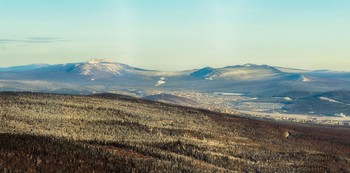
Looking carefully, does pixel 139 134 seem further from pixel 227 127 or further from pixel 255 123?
pixel 255 123

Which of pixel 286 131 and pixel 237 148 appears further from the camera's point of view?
pixel 286 131

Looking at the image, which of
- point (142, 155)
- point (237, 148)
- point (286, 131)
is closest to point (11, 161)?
point (142, 155)

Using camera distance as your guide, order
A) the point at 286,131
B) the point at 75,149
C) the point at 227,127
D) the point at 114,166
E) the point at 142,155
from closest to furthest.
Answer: the point at 114,166 → the point at 75,149 → the point at 142,155 → the point at 227,127 → the point at 286,131

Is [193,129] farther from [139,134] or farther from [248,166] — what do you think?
[248,166]

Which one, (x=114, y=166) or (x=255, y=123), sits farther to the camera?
(x=255, y=123)

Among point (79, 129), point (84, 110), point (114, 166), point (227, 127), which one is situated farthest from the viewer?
point (227, 127)

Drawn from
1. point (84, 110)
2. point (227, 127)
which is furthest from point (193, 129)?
point (84, 110)
